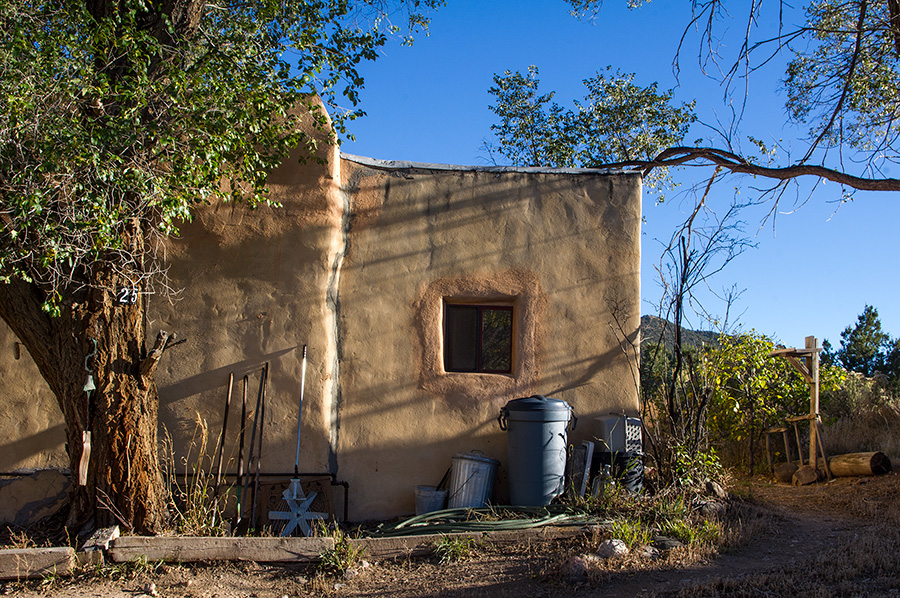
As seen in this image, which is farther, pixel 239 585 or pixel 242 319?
pixel 242 319

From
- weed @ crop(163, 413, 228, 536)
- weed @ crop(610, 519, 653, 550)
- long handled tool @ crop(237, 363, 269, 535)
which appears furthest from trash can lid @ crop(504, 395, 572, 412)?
weed @ crop(163, 413, 228, 536)

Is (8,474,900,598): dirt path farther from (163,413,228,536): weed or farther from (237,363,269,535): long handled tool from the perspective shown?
(237,363,269,535): long handled tool

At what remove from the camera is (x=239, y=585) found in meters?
5.32

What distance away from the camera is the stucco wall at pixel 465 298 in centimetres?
700

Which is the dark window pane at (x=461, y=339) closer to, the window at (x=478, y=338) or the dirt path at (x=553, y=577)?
the window at (x=478, y=338)

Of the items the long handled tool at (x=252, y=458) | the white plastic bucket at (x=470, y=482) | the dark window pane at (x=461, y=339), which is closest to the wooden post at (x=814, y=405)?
the dark window pane at (x=461, y=339)

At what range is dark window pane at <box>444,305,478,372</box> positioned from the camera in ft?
24.1

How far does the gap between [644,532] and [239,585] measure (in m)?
3.37

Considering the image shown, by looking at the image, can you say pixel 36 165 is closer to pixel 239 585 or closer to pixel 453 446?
pixel 239 585

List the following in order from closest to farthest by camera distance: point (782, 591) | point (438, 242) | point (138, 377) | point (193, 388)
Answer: point (782, 591)
point (138, 377)
point (193, 388)
point (438, 242)

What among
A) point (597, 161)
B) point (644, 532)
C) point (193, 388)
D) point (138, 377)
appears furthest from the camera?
point (597, 161)

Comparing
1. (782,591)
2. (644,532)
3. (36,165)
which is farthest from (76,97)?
(782,591)

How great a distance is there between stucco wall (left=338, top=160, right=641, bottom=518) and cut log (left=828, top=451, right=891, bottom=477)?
4012mm

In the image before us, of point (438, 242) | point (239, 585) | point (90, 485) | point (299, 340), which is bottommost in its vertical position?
point (239, 585)
